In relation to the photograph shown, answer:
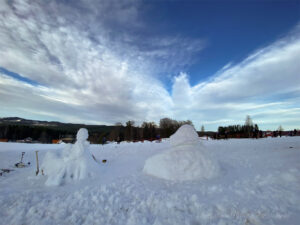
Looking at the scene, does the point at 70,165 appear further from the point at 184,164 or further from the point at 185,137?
the point at 185,137

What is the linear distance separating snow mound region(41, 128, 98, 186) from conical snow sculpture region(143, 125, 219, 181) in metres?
3.13

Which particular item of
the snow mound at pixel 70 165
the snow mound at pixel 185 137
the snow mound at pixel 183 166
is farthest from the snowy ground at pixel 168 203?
the snow mound at pixel 185 137

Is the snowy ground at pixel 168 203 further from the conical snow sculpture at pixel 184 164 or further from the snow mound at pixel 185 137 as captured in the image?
the snow mound at pixel 185 137

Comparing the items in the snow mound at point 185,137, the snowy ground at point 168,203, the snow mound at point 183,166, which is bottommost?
the snowy ground at point 168,203

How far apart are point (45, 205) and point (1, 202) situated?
4.84 ft

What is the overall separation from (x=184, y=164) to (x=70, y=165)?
5678 millimetres

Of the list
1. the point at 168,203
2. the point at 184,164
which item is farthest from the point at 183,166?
the point at 168,203

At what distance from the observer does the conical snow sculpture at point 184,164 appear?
7.57m

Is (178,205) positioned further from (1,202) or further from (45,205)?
(1,202)

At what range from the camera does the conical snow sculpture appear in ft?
24.8

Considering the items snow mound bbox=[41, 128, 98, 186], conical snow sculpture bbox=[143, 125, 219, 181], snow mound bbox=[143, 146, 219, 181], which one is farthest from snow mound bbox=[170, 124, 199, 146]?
snow mound bbox=[41, 128, 98, 186]

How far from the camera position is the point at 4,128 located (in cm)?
9138

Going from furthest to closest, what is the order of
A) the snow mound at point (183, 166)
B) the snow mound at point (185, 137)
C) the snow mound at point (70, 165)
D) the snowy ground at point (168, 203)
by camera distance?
the snow mound at point (185, 137) < the snow mound at point (70, 165) < the snow mound at point (183, 166) < the snowy ground at point (168, 203)

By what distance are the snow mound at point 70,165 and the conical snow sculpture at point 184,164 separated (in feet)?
10.3
